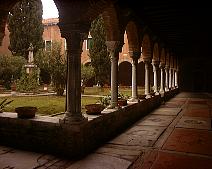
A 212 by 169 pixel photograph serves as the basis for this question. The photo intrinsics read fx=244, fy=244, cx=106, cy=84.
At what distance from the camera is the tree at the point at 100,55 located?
2153 centimetres

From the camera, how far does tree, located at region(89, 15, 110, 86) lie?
21531mm

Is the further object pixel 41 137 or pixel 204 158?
pixel 41 137

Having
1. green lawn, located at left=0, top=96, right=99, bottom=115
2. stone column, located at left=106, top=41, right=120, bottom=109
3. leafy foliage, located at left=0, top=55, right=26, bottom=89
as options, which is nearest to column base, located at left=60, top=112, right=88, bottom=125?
stone column, located at left=106, top=41, right=120, bottom=109

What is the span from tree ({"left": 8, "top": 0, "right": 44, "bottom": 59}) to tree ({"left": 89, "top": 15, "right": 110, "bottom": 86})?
5.91 meters

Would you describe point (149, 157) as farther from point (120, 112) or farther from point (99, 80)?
point (99, 80)

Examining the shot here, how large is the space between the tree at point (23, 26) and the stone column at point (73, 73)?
778 inches

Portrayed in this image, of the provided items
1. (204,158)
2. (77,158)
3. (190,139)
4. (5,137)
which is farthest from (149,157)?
(5,137)

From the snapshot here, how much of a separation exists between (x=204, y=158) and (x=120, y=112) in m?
2.50

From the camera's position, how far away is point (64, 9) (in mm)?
4574

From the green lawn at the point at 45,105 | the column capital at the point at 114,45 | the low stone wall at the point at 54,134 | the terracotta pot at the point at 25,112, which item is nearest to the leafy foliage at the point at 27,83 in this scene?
the green lawn at the point at 45,105

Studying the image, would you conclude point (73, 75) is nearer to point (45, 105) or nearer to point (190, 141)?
point (190, 141)

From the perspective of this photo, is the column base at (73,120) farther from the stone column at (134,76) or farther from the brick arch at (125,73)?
the brick arch at (125,73)

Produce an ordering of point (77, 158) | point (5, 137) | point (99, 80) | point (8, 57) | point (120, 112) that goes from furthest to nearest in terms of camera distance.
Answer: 1. point (99, 80)
2. point (8, 57)
3. point (120, 112)
4. point (5, 137)
5. point (77, 158)

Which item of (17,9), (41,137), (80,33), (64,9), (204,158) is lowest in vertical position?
(204,158)
